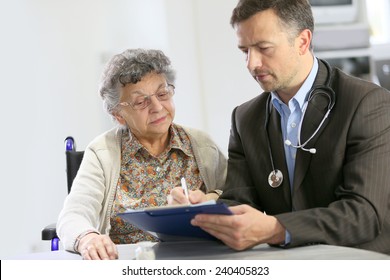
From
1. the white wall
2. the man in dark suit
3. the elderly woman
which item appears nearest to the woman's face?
the elderly woman

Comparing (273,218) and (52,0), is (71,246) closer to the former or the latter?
(273,218)

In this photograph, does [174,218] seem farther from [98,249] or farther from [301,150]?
[301,150]

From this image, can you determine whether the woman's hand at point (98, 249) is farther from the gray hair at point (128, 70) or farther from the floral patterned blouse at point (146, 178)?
the gray hair at point (128, 70)

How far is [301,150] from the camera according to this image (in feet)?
5.87

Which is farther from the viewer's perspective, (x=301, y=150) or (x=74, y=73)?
(x=74, y=73)

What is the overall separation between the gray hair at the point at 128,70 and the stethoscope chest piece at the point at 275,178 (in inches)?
25.3

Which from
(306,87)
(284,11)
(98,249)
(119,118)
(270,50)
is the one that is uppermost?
(284,11)

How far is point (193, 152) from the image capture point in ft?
7.52

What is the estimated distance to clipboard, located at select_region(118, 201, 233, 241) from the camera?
141 centimetres

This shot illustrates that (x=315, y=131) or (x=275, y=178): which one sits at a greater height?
(x=315, y=131)

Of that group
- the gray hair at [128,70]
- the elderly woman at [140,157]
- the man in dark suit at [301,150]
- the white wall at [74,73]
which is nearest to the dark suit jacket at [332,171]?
the man in dark suit at [301,150]

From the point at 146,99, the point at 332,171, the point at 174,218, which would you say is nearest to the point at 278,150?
the point at 332,171

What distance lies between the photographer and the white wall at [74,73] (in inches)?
152

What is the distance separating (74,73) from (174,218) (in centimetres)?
274
